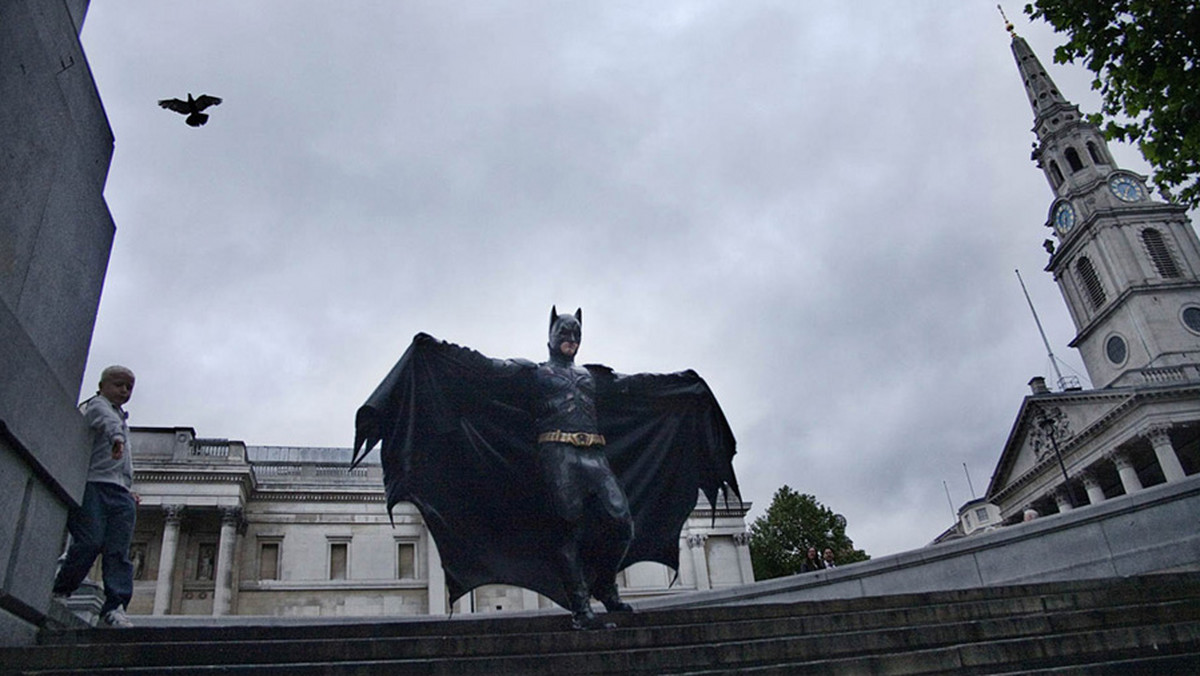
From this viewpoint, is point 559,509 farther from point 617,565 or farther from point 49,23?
point 49,23

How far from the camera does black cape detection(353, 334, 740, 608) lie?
8.33m

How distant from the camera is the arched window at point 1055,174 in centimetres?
6631

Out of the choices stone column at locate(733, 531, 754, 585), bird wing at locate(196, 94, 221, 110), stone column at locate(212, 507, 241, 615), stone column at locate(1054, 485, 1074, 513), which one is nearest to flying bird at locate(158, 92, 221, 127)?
bird wing at locate(196, 94, 221, 110)

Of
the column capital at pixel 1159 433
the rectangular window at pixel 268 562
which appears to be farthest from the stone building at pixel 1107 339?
the rectangular window at pixel 268 562

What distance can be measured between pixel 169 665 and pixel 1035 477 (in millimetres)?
62051

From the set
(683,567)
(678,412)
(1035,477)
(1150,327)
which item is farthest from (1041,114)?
(678,412)

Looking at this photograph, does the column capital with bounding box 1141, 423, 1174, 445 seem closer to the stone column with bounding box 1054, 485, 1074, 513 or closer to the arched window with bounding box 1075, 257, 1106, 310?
the stone column with bounding box 1054, 485, 1074, 513

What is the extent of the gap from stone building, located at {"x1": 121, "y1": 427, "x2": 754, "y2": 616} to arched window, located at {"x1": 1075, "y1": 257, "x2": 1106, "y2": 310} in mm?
35013

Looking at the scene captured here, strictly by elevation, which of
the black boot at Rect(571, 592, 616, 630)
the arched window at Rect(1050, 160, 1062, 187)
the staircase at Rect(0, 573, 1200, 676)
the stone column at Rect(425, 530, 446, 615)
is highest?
the arched window at Rect(1050, 160, 1062, 187)

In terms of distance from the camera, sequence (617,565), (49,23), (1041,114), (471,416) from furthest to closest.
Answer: (1041,114)
(471,416)
(617,565)
(49,23)

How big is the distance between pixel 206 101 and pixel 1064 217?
68796 mm

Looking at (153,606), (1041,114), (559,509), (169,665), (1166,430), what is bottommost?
(169,665)

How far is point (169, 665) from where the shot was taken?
512 cm

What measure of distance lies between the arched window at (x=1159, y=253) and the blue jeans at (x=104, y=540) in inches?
2585
